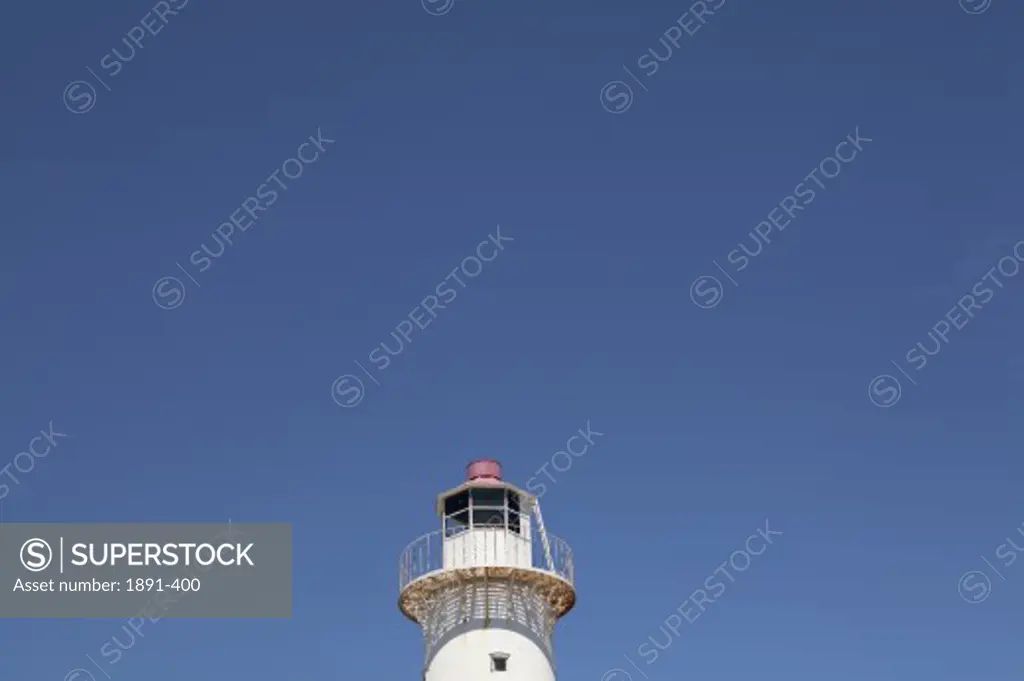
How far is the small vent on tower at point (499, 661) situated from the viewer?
77.8 meters

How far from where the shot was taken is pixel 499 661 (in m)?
77.9

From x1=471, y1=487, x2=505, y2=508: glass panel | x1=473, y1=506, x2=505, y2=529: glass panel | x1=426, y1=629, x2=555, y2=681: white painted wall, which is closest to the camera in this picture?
x1=426, y1=629, x2=555, y2=681: white painted wall

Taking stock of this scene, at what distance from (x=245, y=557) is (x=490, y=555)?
8.73 m

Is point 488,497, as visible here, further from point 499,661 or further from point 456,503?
point 499,661

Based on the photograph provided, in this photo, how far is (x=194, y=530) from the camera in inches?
3031

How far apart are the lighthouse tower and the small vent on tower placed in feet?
0.11

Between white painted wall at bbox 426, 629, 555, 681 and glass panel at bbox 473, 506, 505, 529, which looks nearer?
white painted wall at bbox 426, 629, 555, 681

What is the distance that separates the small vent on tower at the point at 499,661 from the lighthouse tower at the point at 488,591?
3 cm

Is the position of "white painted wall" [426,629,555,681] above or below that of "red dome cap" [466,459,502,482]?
below

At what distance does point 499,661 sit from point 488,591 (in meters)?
2.64

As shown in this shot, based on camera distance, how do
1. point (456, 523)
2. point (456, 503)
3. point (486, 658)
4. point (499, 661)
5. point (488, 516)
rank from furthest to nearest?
point (456, 503) < point (456, 523) < point (488, 516) < point (499, 661) < point (486, 658)

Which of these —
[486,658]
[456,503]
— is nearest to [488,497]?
[456,503]

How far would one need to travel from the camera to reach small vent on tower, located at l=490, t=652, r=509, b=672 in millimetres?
77750

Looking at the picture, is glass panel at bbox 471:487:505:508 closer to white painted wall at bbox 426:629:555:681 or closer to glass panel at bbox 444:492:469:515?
glass panel at bbox 444:492:469:515
